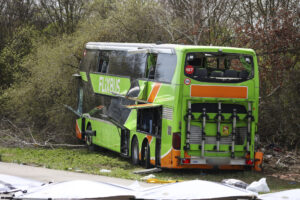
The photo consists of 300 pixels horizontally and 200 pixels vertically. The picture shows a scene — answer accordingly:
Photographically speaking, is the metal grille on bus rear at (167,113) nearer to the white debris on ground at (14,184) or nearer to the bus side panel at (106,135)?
the bus side panel at (106,135)

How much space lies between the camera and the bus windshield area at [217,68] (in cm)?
1956

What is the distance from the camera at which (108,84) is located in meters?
25.0

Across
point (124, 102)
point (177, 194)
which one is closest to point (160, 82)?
point (124, 102)

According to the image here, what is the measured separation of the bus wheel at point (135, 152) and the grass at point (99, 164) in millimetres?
221

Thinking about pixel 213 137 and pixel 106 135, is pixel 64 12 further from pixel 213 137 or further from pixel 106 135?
pixel 213 137

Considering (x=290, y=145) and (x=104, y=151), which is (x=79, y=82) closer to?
(x=104, y=151)

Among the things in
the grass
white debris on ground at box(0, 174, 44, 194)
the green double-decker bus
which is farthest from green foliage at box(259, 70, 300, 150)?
white debris on ground at box(0, 174, 44, 194)

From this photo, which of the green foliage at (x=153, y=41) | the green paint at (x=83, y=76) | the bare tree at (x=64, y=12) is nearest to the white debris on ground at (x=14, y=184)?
the green foliage at (x=153, y=41)

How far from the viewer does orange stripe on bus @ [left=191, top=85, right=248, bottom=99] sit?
19500 millimetres

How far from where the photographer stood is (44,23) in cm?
4256

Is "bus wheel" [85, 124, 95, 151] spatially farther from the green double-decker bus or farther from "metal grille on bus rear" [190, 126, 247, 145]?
"metal grille on bus rear" [190, 126, 247, 145]

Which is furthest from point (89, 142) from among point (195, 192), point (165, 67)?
point (195, 192)

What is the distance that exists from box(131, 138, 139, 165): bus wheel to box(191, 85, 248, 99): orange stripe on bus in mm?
3867

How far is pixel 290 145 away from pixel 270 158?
253cm
